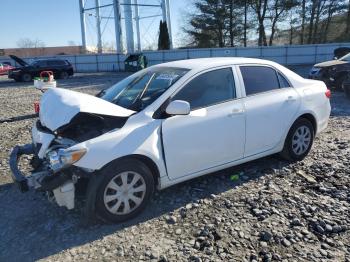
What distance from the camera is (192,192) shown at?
4648 mm

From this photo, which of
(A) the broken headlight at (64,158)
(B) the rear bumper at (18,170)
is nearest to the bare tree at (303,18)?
(B) the rear bumper at (18,170)

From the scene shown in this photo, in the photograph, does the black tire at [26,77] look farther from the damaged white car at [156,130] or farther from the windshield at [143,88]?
the damaged white car at [156,130]

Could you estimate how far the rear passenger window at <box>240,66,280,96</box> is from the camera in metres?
4.89

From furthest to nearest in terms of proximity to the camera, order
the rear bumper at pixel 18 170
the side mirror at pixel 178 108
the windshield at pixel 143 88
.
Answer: the windshield at pixel 143 88, the side mirror at pixel 178 108, the rear bumper at pixel 18 170

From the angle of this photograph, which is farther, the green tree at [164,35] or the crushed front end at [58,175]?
the green tree at [164,35]

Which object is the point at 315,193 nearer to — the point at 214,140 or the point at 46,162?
the point at 214,140

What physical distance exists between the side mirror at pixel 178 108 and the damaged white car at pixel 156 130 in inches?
0.4

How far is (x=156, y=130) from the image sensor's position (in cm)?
401

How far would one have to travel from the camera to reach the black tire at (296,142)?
536 centimetres

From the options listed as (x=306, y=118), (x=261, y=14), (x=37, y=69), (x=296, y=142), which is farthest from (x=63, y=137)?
(x=261, y=14)

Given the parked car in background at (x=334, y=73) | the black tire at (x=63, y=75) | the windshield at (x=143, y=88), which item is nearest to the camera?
the windshield at (x=143, y=88)

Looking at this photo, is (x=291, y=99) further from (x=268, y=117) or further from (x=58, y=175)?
(x=58, y=175)

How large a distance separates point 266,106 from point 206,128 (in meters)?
1.07

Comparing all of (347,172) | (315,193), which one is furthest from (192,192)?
(347,172)
